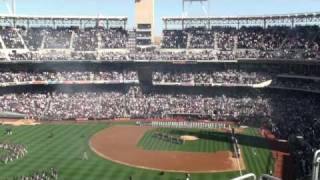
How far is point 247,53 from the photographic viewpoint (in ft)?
241

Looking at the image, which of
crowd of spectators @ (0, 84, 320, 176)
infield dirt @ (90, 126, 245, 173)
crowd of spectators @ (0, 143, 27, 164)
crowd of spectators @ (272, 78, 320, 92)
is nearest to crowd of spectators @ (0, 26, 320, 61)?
crowd of spectators @ (272, 78, 320, 92)

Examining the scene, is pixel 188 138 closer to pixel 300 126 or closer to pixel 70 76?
pixel 300 126

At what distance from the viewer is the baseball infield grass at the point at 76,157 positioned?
118 ft

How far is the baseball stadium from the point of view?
1578 inches

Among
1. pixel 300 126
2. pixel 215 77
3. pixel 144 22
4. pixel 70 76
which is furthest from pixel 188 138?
pixel 144 22

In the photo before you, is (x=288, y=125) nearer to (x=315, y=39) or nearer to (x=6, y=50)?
(x=315, y=39)

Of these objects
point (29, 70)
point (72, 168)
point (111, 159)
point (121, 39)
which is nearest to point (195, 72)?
point (121, 39)

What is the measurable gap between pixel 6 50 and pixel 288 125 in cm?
4780

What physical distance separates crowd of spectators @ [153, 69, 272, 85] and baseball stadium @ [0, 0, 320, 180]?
0.17 meters

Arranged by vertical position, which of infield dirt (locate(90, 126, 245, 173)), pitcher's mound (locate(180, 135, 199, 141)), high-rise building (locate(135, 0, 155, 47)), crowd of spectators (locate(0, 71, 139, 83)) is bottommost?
infield dirt (locate(90, 126, 245, 173))

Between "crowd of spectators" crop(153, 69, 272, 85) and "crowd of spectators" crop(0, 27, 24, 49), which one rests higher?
"crowd of spectators" crop(0, 27, 24, 49)

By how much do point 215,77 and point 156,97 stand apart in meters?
10.5

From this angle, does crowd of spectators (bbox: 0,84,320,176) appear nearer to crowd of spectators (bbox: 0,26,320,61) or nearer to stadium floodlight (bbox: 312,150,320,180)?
crowd of spectators (bbox: 0,26,320,61)

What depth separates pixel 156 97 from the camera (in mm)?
71062
